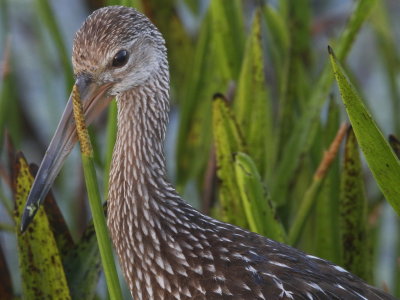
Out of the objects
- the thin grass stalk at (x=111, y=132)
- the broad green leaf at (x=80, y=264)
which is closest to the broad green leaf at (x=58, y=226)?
the broad green leaf at (x=80, y=264)

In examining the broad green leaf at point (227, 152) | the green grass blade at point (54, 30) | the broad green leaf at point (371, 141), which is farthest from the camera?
the green grass blade at point (54, 30)

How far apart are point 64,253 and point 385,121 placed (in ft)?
10.0

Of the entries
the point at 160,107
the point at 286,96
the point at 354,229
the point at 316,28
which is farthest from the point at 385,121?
the point at 160,107

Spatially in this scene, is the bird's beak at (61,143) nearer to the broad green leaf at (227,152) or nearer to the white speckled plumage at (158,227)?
the white speckled plumage at (158,227)

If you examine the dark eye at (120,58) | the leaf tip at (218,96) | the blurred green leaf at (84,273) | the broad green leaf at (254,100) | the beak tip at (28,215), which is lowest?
the blurred green leaf at (84,273)

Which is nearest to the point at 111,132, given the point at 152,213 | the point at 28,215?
the point at 152,213

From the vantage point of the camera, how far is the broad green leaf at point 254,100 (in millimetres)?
3121

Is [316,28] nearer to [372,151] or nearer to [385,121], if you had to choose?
[385,121]

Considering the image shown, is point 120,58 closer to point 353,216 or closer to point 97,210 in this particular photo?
point 97,210

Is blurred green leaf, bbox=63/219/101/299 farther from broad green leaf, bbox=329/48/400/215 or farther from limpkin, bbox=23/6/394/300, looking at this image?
broad green leaf, bbox=329/48/400/215

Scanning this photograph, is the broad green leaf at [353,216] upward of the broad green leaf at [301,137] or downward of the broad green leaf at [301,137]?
downward

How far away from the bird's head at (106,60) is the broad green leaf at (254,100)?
1.96ft

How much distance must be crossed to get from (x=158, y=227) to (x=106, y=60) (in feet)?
1.60

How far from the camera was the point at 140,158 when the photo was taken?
2654 millimetres
